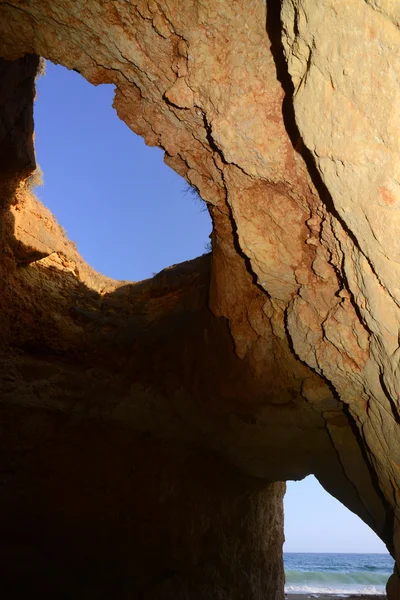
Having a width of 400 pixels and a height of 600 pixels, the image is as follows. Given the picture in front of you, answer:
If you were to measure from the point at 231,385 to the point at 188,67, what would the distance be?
344cm

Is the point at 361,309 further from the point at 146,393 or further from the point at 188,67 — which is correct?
the point at 146,393

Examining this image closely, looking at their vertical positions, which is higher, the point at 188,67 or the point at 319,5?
the point at 188,67

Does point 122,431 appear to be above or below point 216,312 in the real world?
below

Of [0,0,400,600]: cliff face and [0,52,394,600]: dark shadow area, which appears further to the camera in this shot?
[0,52,394,600]: dark shadow area

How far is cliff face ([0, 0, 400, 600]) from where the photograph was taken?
1771mm

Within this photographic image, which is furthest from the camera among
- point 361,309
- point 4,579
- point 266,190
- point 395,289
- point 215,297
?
point 4,579

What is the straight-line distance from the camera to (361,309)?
246 cm

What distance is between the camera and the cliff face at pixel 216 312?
1771 mm

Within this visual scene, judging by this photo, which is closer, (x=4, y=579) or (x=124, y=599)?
(x=4, y=579)

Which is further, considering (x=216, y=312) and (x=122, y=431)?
(x=122, y=431)

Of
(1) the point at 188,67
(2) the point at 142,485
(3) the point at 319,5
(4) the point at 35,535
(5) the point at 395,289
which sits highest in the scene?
(1) the point at 188,67

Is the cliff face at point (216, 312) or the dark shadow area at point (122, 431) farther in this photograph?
the dark shadow area at point (122, 431)

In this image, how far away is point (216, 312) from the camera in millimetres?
4727

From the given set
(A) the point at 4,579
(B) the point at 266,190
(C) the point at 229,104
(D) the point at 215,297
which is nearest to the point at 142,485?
(A) the point at 4,579
